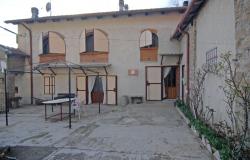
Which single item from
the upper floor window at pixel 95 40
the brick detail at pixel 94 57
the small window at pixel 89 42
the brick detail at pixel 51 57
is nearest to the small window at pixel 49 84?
the brick detail at pixel 51 57

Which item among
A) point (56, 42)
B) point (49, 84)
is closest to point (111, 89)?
point (49, 84)

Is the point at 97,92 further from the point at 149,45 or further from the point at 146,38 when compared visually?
the point at 146,38

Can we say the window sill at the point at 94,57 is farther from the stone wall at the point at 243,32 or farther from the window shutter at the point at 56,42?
the stone wall at the point at 243,32

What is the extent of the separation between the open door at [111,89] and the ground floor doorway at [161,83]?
85.3 inches

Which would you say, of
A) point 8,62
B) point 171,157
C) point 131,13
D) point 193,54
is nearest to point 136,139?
point 171,157

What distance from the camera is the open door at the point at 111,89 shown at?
54.7ft

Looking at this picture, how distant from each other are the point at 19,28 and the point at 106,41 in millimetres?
7060

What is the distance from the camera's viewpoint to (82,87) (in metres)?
17.4

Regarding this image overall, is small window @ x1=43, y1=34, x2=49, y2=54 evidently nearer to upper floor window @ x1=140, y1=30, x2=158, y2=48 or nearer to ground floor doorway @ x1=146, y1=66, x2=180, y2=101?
upper floor window @ x1=140, y1=30, x2=158, y2=48

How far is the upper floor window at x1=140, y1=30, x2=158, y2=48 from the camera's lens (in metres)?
16.0

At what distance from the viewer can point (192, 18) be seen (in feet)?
34.4

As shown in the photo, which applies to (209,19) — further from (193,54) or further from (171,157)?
(171,157)

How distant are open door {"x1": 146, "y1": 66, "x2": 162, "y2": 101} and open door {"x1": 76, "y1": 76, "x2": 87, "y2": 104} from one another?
4.38 meters

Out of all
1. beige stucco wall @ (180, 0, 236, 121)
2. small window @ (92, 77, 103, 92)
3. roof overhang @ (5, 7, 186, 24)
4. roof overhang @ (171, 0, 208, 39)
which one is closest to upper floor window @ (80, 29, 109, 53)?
roof overhang @ (5, 7, 186, 24)
